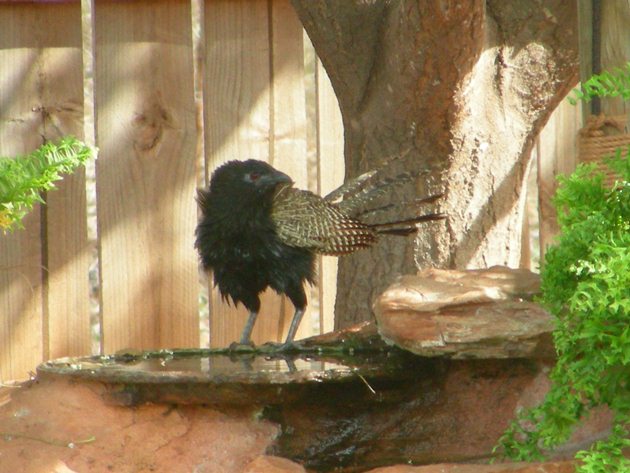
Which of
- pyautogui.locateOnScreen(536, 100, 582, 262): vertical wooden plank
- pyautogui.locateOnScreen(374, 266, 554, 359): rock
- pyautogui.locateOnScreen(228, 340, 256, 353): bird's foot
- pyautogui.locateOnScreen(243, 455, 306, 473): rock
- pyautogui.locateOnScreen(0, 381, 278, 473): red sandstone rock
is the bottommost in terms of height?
pyautogui.locateOnScreen(243, 455, 306, 473): rock

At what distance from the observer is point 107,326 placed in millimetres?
5680

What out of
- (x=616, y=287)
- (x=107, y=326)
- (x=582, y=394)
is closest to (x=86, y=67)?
(x=107, y=326)

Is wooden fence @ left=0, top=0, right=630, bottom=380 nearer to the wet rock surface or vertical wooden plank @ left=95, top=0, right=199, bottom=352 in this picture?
vertical wooden plank @ left=95, top=0, right=199, bottom=352

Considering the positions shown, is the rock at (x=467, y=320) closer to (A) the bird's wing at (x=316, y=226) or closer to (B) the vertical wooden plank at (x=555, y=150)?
(A) the bird's wing at (x=316, y=226)

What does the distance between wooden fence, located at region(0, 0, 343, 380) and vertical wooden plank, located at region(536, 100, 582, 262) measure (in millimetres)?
1023

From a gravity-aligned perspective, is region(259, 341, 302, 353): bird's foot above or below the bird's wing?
below

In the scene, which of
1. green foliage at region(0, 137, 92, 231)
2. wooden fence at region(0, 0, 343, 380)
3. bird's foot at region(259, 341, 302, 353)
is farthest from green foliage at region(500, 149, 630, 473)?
wooden fence at region(0, 0, 343, 380)

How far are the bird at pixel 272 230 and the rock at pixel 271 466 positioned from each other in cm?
130

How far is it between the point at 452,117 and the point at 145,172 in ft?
5.27

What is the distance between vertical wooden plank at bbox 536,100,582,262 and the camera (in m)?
5.74

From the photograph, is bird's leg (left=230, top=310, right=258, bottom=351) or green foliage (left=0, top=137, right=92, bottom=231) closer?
green foliage (left=0, top=137, right=92, bottom=231)

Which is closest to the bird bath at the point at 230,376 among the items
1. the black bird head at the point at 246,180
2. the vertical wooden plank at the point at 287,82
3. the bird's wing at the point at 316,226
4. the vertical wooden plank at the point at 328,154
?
the bird's wing at the point at 316,226

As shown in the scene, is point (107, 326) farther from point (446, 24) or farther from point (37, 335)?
point (446, 24)

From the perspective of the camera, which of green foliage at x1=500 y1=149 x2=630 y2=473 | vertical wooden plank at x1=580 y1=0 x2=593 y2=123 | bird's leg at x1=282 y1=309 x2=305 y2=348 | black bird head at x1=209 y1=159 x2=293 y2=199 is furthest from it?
black bird head at x1=209 y1=159 x2=293 y2=199
